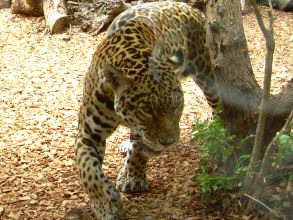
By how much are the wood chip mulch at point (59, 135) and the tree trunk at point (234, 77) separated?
2.36 feet

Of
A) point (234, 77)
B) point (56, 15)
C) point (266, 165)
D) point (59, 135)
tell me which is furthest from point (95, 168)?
point (56, 15)

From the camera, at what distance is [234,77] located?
4.65 meters

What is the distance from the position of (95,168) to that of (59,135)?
7.45 feet

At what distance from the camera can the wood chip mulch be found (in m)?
5.04

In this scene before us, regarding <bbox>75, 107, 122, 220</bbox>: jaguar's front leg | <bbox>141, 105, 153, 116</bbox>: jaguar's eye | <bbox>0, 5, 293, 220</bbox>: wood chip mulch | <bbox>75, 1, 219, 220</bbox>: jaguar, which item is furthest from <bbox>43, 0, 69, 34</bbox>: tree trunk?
<bbox>141, 105, 153, 116</bbox>: jaguar's eye

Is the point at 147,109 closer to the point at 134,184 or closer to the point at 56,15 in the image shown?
the point at 134,184

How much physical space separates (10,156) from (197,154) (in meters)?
2.20

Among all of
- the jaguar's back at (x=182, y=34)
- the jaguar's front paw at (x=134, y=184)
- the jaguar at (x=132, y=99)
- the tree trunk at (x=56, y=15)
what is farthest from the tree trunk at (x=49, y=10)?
the jaguar's front paw at (x=134, y=184)

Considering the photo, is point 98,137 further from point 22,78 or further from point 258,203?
point 22,78

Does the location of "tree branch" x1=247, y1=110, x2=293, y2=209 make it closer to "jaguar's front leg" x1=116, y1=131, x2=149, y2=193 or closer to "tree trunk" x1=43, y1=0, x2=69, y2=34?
"jaguar's front leg" x1=116, y1=131, x2=149, y2=193

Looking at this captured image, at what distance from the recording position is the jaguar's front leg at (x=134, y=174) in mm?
5336

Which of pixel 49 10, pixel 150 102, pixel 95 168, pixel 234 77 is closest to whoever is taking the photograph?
pixel 150 102

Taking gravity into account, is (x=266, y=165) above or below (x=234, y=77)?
below

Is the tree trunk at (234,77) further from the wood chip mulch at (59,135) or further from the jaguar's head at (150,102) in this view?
the wood chip mulch at (59,135)
